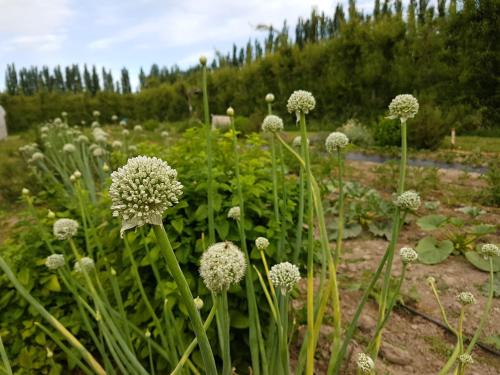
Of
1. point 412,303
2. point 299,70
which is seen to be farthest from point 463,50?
point 412,303

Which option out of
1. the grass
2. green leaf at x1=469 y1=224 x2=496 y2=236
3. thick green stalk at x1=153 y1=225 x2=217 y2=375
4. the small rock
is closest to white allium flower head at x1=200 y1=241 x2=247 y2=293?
thick green stalk at x1=153 y1=225 x2=217 y2=375

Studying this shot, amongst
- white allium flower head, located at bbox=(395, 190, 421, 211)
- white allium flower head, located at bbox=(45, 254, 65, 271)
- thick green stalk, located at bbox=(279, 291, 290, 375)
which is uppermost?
white allium flower head, located at bbox=(395, 190, 421, 211)

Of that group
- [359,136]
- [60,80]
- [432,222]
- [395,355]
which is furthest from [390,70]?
[60,80]

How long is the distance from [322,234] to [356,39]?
1485 centimetres

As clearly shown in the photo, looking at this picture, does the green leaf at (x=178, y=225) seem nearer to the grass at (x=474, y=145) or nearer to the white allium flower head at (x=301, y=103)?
the white allium flower head at (x=301, y=103)

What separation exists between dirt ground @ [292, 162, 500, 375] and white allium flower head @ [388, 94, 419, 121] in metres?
1.05

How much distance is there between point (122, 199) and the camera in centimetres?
74

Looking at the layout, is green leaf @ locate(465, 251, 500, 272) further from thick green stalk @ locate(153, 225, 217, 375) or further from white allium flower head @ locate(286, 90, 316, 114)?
thick green stalk @ locate(153, 225, 217, 375)

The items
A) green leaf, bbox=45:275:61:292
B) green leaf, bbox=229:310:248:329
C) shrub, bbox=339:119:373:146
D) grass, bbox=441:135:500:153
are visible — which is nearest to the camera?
green leaf, bbox=229:310:248:329

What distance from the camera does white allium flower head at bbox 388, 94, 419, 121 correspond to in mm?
1355

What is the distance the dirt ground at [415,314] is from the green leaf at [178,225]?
1.06 metres

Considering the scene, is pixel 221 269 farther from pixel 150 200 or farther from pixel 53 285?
pixel 53 285

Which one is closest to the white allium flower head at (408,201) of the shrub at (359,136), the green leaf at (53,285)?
the green leaf at (53,285)

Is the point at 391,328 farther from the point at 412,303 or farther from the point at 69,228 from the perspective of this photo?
the point at 69,228
